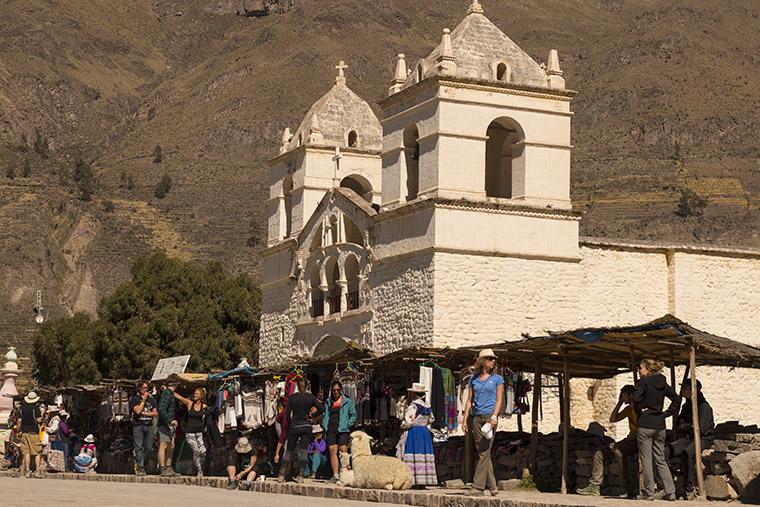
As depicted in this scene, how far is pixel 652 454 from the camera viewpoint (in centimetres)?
1775

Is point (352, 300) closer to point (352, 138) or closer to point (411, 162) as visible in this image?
point (411, 162)

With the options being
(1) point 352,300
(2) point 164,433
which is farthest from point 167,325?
(2) point 164,433

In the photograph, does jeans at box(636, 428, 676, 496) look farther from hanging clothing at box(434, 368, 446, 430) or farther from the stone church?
the stone church

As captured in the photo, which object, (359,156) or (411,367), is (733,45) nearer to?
(359,156)

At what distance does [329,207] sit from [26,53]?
129146 mm

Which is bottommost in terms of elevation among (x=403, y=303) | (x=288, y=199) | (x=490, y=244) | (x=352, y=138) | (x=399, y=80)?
(x=403, y=303)

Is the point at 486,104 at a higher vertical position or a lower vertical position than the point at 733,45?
lower

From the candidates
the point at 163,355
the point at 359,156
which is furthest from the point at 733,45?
the point at 359,156

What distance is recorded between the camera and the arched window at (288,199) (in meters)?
39.9

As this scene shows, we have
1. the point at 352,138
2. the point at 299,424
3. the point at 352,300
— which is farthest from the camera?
the point at 352,138

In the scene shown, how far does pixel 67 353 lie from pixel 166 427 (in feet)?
116

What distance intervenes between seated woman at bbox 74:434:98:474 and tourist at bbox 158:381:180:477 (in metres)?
3.05

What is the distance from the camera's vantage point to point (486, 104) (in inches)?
1282

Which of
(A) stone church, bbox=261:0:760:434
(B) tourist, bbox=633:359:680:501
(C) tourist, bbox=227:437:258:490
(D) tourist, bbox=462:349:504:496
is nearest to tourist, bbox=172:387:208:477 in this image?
(C) tourist, bbox=227:437:258:490
